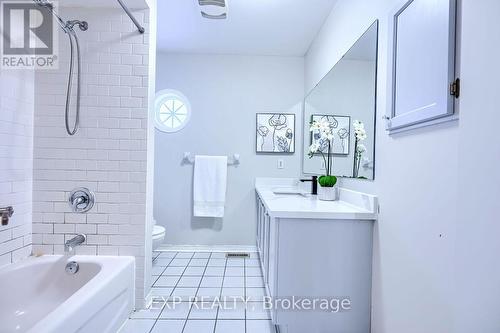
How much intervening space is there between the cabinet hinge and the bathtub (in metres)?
1.72

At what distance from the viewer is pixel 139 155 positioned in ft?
6.46

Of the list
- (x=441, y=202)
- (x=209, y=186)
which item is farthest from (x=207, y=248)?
(x=441, y=202)

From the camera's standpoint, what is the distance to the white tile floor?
184 centimetres

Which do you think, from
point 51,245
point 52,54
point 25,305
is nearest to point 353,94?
point 52,54

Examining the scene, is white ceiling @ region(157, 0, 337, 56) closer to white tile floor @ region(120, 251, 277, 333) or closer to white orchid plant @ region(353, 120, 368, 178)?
white orchid plant @ region(353, 120, 368, 178)

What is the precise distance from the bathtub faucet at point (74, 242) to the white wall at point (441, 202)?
1875mm

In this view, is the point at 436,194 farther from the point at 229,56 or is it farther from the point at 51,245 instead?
the point at 229,56

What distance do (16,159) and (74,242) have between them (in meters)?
0.63

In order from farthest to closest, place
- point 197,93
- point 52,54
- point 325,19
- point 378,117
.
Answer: point 197,93 < point 325,19 < point 52,54 < point 378,117

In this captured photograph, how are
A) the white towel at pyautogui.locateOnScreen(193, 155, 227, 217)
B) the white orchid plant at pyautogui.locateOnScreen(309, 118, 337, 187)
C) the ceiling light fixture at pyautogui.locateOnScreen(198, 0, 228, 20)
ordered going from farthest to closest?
the white towel at pyautogui.locateOnScreen(193, 155, 227, 217) < the white orchid plant at pyautogui.locateOnScreen(309, 118, 337, 187) < the ceiling light fixture at pyautogui.locateOnScreen(198, 0, 228, 20)

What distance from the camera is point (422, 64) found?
121cm

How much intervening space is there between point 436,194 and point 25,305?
7.42 feet

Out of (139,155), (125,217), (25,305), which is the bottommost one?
(25,305)

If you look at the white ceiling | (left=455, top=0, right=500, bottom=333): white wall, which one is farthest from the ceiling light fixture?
(left=455, top=0, right=500, bottom=333): white wall
